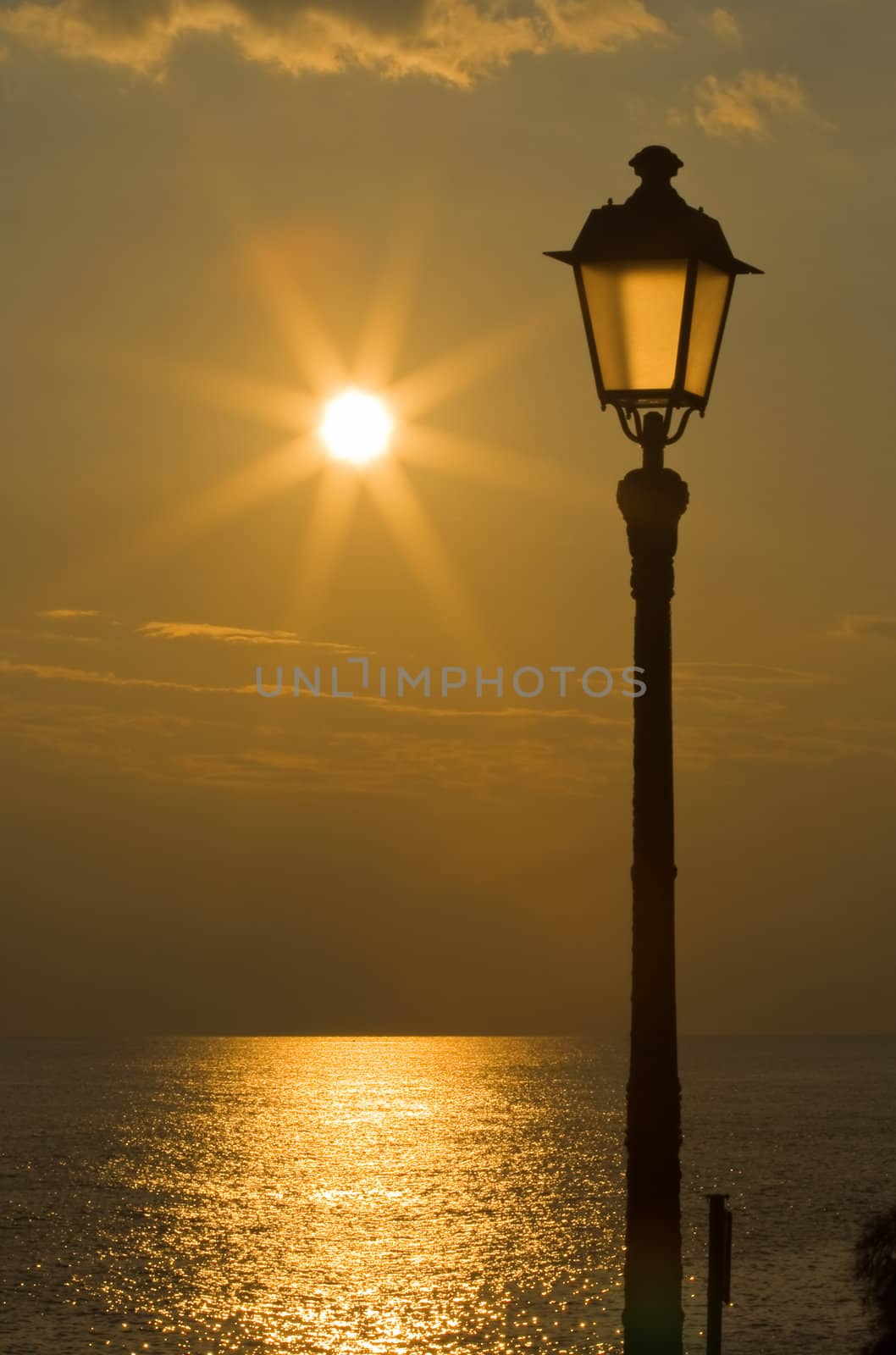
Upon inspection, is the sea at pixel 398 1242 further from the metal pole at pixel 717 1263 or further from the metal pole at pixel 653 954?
the metal pole at pixel 653 954

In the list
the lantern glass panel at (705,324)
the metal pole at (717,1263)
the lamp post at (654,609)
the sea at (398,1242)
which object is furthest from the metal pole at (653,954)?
the sea at (398,1242)

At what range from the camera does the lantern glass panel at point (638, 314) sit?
7.86 m

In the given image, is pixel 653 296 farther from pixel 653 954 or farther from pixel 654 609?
pixel 653 954

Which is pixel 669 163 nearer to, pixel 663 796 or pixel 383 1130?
pixel 663 796

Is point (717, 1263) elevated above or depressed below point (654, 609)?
below

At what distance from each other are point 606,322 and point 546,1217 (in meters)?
108

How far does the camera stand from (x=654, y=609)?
822 centimetres

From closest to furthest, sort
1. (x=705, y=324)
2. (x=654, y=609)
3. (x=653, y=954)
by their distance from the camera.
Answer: (x=653, y=954), (x=705, y=324), (x=654, y=609)

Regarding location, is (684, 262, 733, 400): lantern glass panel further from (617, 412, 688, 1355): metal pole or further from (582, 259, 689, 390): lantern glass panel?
(617, 412, 688, 1355): metal pole

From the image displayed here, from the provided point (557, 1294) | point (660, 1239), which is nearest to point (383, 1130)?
point (557, 1294)

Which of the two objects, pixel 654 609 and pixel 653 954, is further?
pixel 654 609

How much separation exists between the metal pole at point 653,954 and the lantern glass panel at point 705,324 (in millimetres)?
288

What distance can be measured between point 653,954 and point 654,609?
1580 millimetres

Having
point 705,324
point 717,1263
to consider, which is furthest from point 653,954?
point 717,1263
